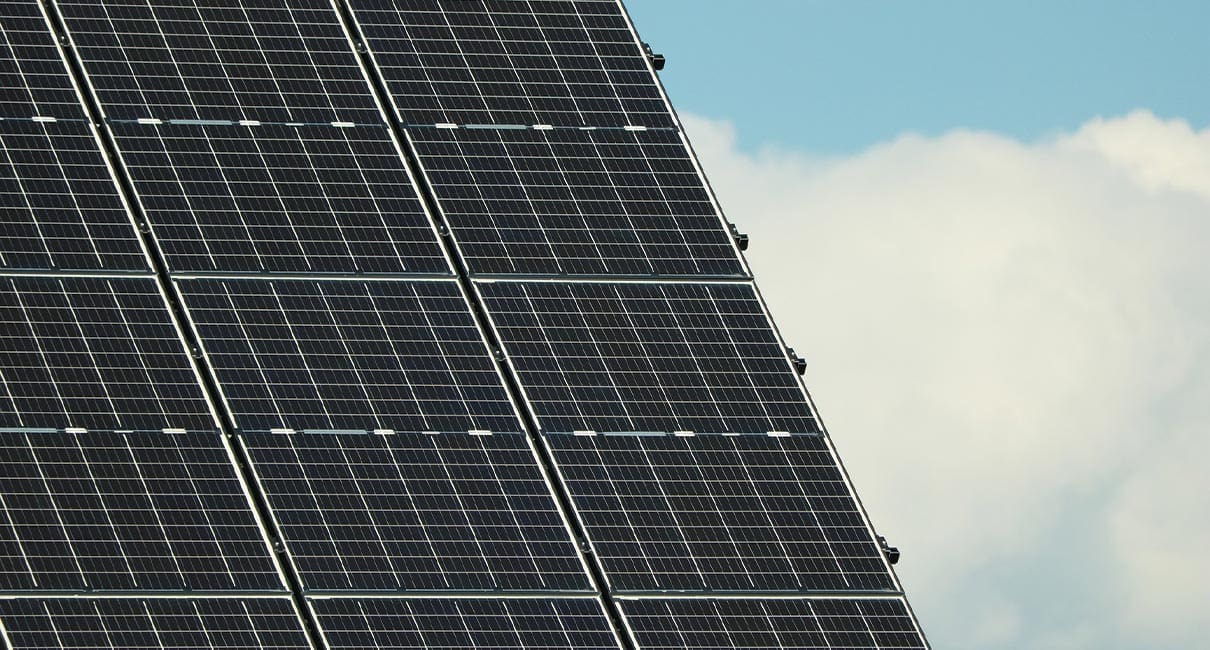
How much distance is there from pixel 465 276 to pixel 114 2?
1060 centimetres

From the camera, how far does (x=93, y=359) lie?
66188 millimetres

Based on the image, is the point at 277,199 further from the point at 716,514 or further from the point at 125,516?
the point at 716,514

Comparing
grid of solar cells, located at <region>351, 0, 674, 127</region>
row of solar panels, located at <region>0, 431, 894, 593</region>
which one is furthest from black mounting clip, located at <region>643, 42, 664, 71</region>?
row of solar panels, located at <region>0, 431, 894, 593</region>

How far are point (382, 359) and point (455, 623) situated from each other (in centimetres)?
676

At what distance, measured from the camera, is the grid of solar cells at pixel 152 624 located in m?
61.7

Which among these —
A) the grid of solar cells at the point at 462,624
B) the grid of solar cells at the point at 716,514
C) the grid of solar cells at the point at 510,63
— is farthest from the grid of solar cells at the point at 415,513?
the grid of solar cells at the point at 510,63

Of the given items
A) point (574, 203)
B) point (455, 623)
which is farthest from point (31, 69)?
point (455, 623)

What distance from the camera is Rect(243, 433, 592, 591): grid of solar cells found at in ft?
213

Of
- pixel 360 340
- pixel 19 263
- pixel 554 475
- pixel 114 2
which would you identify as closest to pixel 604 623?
pixel 554 475

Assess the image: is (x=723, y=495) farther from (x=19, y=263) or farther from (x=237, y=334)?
(x=19, y=263)

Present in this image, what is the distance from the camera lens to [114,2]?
240 feet

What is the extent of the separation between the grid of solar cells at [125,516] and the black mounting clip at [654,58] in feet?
55.2

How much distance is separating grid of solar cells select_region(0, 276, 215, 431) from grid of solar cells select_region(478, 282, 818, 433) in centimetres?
740

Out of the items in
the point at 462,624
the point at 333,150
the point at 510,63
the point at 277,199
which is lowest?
the point at 462,624
